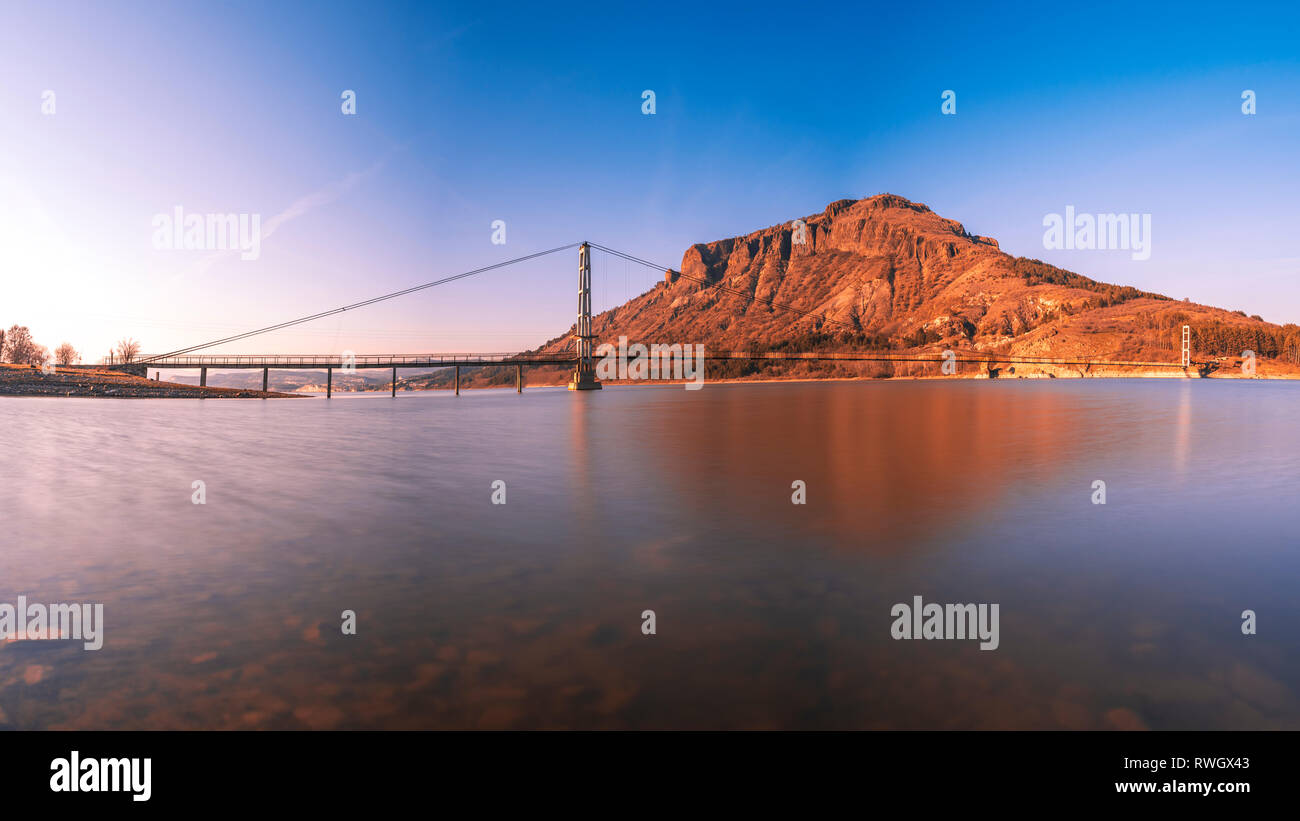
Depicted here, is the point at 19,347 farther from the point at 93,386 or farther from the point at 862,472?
the point at 862,472

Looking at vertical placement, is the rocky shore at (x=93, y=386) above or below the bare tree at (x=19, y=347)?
below

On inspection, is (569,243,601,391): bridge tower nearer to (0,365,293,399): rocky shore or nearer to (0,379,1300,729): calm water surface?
(0,365,293,399): rocky shore

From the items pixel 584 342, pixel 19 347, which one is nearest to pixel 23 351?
pixel 19 347

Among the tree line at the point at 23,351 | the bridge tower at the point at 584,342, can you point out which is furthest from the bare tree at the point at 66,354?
the bridge tower at the point at 584,342

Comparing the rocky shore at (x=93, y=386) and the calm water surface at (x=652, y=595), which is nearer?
the calm water surface at (x=652, y=595)

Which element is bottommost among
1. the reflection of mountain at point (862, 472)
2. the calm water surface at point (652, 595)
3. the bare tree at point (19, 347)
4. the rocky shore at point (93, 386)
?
the calm water surface at point (652, 595)

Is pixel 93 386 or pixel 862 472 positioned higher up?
pixel 93 386

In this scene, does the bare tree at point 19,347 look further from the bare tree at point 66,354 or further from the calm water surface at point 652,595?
the calm water surface at point 652,595
